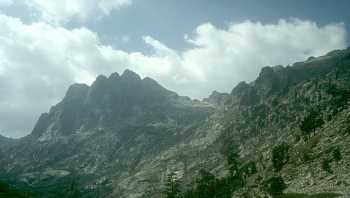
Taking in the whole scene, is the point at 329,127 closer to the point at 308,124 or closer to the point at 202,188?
the point at 308,124

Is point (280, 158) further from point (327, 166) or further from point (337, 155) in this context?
point (327, 166)

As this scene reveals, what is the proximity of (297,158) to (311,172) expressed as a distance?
27.9m

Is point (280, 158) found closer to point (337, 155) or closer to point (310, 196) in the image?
point (337, 155)

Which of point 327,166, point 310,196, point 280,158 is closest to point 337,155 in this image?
point 327,166

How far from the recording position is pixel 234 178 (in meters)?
182

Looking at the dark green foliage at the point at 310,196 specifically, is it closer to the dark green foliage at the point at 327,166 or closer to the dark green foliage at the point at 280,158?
the dark green foliage at the point at 327,166

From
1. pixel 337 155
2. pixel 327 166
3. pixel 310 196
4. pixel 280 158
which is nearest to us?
pixel 310 196

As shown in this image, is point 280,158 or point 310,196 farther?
point 280,158

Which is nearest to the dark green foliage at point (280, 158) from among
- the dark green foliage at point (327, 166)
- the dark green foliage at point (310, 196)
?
the dark green foliage at point (327, 166)

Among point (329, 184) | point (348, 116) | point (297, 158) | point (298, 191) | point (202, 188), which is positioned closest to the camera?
point (329, 184)

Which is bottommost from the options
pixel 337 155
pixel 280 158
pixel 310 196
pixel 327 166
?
pixel 310 196

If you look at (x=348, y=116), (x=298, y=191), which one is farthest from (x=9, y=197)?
(x=348, y=116)

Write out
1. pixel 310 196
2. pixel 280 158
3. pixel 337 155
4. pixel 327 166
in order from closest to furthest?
pixel 310 196 < pixel 327 166 < pixel 337 155 < pixel 280 158

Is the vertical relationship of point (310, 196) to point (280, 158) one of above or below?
below
